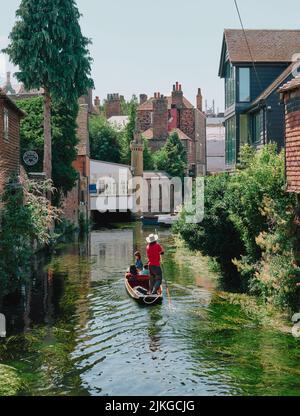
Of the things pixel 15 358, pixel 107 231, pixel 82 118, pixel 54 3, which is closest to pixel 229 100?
pixel 54 3

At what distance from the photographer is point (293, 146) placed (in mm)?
19750

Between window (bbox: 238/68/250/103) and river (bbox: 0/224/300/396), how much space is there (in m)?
16.2

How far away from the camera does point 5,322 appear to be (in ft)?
65.9

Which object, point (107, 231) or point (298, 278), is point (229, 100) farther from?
point (298, 278)

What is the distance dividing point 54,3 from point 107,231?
67.8 feet

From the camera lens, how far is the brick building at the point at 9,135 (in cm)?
2762

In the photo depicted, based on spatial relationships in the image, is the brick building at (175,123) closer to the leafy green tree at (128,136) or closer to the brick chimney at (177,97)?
the brick chimney at (177,97)

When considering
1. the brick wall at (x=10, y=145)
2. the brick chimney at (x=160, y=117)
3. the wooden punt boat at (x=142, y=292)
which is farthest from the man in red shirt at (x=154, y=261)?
the brick chimney at (x=160, y=117)

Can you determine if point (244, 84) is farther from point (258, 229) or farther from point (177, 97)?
point (177, 97)

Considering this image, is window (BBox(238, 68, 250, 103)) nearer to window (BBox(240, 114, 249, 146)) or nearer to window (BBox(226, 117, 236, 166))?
window (BBox(240, 114, 249, 146))

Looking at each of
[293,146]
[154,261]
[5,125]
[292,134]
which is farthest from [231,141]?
[293,146]

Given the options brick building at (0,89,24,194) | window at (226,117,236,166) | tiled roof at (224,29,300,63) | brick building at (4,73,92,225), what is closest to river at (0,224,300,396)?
brick building at (0,89,24,194)

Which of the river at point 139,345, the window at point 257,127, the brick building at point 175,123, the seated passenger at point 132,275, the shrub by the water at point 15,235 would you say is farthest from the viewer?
the brick building at point 175,123

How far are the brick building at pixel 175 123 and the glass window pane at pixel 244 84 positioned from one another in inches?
1634
